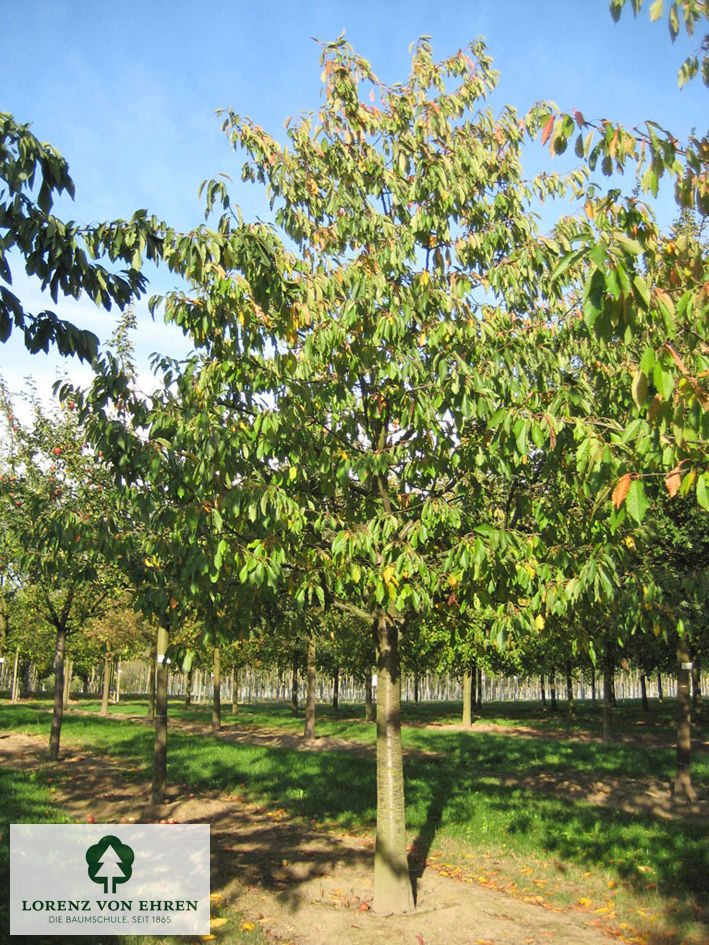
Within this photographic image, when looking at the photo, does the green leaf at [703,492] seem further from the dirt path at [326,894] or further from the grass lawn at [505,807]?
the grass lawn at [505,807]

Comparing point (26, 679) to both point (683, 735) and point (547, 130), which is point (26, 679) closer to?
point (683, 735)

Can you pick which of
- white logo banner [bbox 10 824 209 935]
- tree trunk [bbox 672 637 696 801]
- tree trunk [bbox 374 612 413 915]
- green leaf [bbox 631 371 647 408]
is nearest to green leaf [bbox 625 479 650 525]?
green leaf [bbox 631 371 647 408]

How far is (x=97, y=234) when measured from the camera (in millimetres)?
4711

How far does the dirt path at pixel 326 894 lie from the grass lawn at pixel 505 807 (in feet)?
1.86

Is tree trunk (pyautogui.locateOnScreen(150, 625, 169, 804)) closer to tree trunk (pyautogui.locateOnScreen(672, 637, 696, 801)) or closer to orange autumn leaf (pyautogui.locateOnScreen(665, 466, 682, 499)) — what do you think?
tree trunk (pyautogui.locateOnScreen(672, 637, 696, 801))

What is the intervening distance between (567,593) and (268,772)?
416 inches

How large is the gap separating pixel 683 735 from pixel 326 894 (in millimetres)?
8513

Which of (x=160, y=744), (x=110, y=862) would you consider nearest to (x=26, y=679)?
(x=160, y=744)

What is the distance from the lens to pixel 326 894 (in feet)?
24.7

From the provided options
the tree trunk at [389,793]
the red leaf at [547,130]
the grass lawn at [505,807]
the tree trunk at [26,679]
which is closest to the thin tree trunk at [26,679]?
the tree trunk at [26,679]

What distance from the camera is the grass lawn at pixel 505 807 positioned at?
8016mm

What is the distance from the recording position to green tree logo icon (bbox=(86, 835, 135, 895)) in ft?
23.4

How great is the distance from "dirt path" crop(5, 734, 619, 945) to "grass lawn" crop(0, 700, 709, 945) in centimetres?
57

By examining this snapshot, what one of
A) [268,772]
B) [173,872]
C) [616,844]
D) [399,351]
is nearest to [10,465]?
[268,772]
